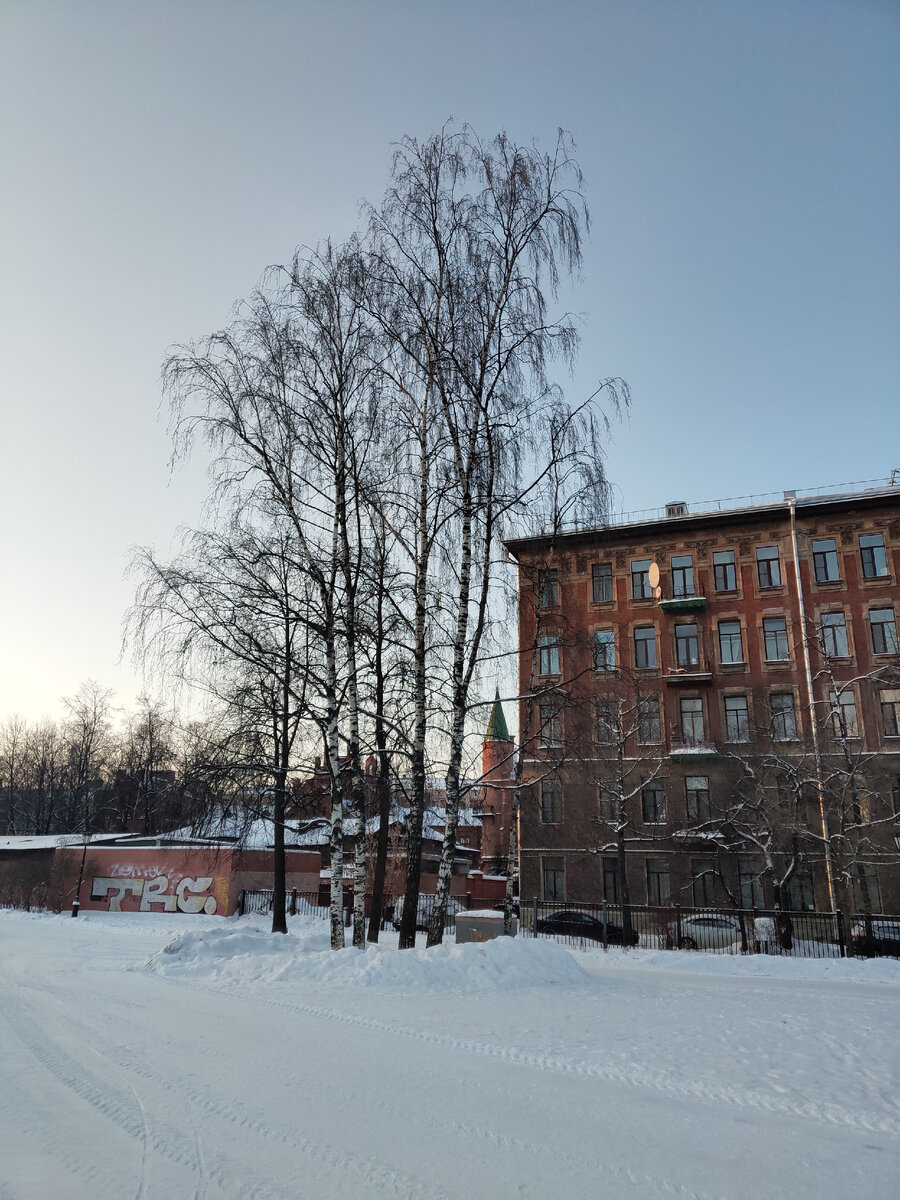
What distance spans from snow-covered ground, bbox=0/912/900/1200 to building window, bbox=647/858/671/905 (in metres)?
23.7

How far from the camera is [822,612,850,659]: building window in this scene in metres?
36.9

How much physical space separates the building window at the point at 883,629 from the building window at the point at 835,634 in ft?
→ 3.84

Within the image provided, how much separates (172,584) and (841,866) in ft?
76.1

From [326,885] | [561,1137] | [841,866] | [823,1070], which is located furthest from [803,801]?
[561,1137]

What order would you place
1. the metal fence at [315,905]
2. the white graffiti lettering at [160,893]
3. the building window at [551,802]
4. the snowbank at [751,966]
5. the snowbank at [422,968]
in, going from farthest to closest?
the building window at [551,802]
the white graffiti lettering at [160,893]
the metal fence at [315,905]
the snowbank at [751,966]
the snowbank at [422,968]

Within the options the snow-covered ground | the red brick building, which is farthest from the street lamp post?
the snow-covered ground

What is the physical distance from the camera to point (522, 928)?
30828mm

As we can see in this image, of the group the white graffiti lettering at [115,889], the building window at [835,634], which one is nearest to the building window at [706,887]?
the building window at [835,634]

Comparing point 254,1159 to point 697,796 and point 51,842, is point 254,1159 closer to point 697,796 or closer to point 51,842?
point 697,796

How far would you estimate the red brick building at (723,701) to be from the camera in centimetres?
3300

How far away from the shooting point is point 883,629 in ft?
120

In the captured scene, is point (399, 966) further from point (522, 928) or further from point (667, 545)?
point (667, 545)

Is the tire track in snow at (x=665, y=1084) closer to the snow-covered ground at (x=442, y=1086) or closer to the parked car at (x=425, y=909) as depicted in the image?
the snow-covered ground at (x=442, y=1086)

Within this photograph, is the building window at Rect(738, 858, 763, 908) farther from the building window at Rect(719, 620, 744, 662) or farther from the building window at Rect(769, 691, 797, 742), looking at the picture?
the building window at Rect(719, 620, 744, 662)
